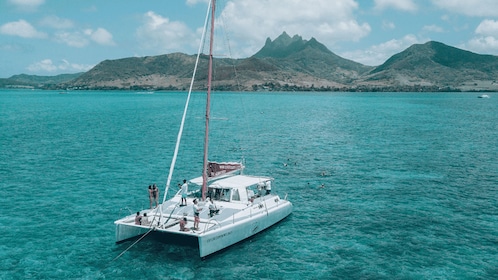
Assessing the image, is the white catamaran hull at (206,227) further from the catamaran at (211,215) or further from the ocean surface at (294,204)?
the ocean surface at (294,204)

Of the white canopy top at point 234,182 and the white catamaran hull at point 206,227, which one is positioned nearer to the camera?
the white catamaran hull at point 206,227

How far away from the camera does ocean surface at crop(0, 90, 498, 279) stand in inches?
1151

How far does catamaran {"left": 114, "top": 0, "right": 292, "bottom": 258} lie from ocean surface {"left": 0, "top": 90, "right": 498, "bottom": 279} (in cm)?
110

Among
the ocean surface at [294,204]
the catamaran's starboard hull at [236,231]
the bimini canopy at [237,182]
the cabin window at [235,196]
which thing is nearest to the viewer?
the ocean surface at [294,204]

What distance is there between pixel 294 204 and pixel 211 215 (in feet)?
43.9

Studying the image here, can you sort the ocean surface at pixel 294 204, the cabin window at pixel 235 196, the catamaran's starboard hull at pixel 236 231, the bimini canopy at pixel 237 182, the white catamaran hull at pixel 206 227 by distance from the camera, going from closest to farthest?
the ocean surface at pixel 294 204 < the catamaran's starboard hull at pixel 236 231 < the white catamaran hull at pixel 206 227 < the cabin window at pixel 235 196 < the bimini canopy at pixel 237 182

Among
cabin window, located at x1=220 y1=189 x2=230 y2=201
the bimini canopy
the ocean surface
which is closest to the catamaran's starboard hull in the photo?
the ocean surface

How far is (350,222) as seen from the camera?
3828 cm

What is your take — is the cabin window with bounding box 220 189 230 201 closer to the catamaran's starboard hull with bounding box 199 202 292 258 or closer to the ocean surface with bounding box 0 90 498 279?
the catamaran's starboard hull with bounding box 199 202 292 258

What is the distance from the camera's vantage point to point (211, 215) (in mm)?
32812

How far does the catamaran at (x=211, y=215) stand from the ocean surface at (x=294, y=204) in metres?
1.10

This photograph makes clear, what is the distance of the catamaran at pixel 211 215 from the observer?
30312 mm

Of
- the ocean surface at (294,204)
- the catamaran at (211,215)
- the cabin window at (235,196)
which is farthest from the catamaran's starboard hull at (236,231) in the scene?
the cabin window at (235,196)

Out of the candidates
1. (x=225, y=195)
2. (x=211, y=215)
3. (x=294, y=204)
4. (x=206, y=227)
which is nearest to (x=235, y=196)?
(x=225, y=195)
